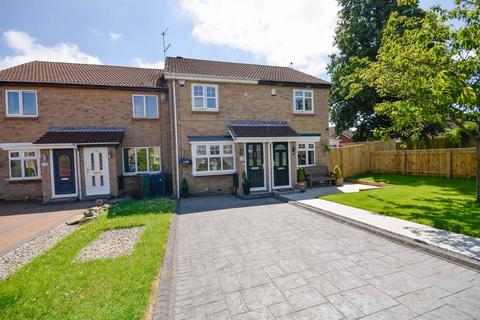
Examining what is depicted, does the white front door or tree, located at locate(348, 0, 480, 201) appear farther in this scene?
the white front door

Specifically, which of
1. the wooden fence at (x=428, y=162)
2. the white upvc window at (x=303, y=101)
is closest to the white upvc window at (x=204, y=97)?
the white upvc window at (x=303, y=101)

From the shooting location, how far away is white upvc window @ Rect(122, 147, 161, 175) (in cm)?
1394

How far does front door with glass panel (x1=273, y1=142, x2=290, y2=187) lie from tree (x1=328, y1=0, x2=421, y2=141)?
401 inches

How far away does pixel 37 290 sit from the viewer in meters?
3.92

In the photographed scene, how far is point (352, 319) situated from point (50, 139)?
14.4 metres

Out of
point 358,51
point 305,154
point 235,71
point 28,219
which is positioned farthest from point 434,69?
point 358,51

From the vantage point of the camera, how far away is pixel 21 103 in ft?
41.3

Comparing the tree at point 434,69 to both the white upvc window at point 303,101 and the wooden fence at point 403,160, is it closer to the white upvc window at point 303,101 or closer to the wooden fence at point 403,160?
the white upvc window at point 303,101

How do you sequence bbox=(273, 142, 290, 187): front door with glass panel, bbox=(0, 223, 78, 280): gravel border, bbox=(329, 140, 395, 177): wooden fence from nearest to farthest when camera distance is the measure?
bbox=(0, 223, 78, 280): gravel border, bbox=(273, 142, 290, 187): front door with glass panel, bbox=(329, 140, 395, 177): wooden fence

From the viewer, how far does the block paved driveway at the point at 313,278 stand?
3.26 m

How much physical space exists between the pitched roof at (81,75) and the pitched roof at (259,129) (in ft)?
17.4

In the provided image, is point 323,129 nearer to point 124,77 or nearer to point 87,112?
point 124,77

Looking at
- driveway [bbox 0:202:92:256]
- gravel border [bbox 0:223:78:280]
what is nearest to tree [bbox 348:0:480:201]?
gravel border [bbox 0:223:78:280]

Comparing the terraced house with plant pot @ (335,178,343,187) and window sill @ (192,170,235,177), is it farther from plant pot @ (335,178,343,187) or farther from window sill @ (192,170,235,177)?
plant pot @ (335,178,343,187)
